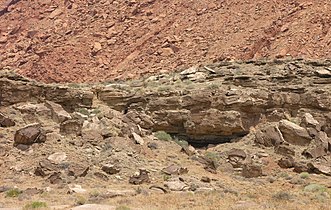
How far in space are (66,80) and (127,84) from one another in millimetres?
12929

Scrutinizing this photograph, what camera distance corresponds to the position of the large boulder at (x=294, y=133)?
20266mm

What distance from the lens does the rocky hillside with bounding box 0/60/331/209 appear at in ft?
45.8

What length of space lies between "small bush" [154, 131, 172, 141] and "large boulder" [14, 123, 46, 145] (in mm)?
5285

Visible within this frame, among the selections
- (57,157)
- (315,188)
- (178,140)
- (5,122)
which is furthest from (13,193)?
(315,188)

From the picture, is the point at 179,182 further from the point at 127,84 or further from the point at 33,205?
the point at 127,84

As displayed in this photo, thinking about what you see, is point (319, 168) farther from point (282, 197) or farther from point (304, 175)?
point (282, 197)

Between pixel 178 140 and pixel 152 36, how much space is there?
744 inches

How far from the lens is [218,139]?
21250mm

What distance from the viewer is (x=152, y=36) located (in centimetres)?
3847

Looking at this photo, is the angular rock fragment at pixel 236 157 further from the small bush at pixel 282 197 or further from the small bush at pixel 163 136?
the small bush at pixel 282 197

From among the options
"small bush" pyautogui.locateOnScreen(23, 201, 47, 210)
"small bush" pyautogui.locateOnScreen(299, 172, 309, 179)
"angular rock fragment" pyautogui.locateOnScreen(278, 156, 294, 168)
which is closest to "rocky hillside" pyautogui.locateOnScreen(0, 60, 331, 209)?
"angular rock fragment" pyautogui.locateOnScreen(278, 156, 294, 168)

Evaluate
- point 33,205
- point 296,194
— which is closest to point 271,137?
point 296,194

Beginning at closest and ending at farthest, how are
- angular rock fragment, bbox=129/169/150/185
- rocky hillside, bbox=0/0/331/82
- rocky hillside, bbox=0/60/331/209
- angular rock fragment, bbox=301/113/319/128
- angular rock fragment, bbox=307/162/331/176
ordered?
1. rocky hillside, bbox=0/60/331/209
2. angular rock fragment, bbox=129/169/150/185
3. angular rock fragment, bbox=307/162/331/176
4. angular rock fragment, bbox=301/113/319/128
5. rocky hillside, bbox=0/0/331/82

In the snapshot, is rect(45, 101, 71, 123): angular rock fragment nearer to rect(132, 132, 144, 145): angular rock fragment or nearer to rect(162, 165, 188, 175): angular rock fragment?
rect(132, 132, 144, 145): angular rock fragment
